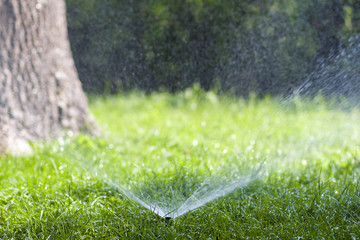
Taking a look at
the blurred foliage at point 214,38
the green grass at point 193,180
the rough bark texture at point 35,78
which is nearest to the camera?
the green grass at point 193,180

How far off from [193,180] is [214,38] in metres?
3.37

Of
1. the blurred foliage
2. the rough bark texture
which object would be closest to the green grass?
the rough bark texture

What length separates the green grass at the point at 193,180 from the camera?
2.09 meters

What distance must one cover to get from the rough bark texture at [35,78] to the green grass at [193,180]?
215mm

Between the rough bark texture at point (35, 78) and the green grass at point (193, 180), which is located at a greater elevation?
the rough bark texture at point (35, 78)

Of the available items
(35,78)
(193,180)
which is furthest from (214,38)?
(193,180)

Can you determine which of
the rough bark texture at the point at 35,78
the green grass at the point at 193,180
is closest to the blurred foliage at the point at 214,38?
the green grass at the point at 193,180

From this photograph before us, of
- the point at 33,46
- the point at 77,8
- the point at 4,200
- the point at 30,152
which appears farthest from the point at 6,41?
the point at 77,8

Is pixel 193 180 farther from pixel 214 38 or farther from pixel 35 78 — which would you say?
pixel 214 38

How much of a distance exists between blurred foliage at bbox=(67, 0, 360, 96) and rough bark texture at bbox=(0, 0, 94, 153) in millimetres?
1415

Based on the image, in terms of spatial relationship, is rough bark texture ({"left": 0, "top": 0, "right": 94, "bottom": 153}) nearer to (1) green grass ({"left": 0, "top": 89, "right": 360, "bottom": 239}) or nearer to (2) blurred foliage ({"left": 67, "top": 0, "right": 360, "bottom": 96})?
(1) green grass ({"left": 0, "top": 89, "right": 360, "bottom": 239})

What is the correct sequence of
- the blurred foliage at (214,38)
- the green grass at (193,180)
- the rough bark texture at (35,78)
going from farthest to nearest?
the blurred foliage at (214,38), the rough bark texture at (35,78), the green grass at (193,180)

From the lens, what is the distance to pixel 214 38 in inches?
222

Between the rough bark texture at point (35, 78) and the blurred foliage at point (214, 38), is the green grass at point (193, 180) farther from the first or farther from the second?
the blurred foliage at point (214, 38)
